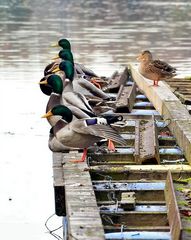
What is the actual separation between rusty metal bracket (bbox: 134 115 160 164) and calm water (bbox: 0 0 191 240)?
4.28 ft

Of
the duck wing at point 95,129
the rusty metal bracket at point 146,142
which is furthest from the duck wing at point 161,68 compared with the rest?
the duck wing at point 95,129

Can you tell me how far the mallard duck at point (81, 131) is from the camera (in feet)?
25.4

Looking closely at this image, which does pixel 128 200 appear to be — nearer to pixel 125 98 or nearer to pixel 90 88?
pixel 90 88

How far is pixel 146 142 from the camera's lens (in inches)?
341

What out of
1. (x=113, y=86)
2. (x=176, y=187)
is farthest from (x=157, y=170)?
(x=113, y=86)

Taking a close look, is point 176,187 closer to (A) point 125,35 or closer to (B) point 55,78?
(B) point 55,78

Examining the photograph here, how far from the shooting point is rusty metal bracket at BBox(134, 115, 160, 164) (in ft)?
26.6

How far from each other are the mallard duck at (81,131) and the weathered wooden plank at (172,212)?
4.17ft

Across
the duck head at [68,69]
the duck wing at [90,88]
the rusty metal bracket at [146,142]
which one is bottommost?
the duck wing at [90,88]

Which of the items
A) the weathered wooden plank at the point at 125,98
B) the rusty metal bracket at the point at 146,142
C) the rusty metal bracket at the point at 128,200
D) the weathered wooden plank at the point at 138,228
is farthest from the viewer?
the weathered wooden plank at the point at 125,98

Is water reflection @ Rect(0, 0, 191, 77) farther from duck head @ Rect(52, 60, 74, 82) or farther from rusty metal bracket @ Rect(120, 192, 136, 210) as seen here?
rusty metal bracket @ Rect(120, 192, 136, 210)

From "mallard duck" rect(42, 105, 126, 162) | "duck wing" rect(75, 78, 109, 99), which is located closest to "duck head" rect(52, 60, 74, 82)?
"duck wing" rect(75, 78, 109, 99)

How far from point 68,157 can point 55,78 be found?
6.75 ft

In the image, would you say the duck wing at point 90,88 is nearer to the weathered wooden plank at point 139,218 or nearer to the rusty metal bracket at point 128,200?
the rusty metal bracket at point 128,200
